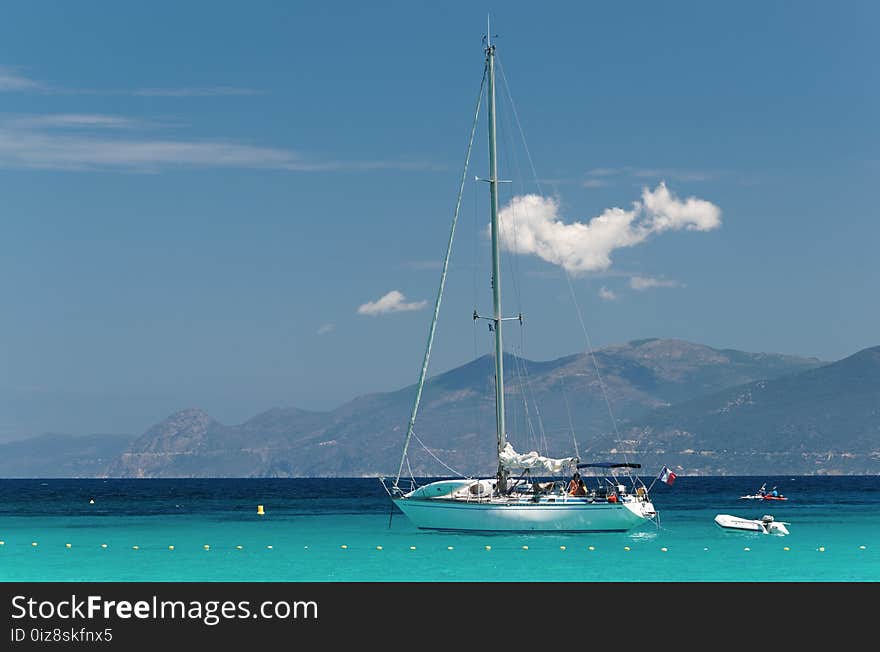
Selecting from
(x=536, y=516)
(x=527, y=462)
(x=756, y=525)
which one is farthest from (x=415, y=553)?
(x=756, y=525)

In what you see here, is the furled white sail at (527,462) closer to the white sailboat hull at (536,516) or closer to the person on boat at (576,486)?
the person on boat at (576,486)

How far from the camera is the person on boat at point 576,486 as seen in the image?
72625 millimetres

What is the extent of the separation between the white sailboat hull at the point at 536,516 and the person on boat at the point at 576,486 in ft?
5.99

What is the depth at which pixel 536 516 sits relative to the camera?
70312 millimetres

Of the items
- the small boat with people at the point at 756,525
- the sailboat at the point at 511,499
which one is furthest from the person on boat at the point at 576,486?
the small boat with people at the point at 756,525

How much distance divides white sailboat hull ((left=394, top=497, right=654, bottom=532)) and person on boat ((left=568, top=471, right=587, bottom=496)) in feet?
5.99

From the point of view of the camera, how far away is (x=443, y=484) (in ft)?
251

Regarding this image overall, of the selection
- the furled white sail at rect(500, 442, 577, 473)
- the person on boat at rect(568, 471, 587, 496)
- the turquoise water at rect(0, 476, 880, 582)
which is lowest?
the turquoise water at rect(0, 476, 880, 582)

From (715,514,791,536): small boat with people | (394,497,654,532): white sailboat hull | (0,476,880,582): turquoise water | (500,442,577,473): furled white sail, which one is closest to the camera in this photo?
(0,476,880,582): turquoise water

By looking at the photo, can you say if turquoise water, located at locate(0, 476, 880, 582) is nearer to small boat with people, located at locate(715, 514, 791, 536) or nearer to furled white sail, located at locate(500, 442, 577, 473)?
small boat with people, located at locate(715, 514, 791, 536)

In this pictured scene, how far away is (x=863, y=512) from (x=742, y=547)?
59.1 meters

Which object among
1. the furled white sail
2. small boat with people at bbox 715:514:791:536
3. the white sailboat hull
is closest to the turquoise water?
the white sailboat hull

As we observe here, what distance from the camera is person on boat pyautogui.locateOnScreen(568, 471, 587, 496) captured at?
2859 inches
